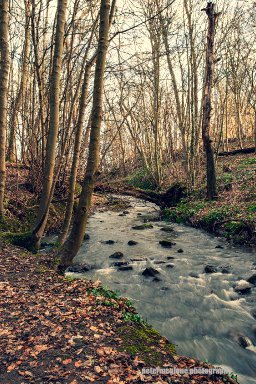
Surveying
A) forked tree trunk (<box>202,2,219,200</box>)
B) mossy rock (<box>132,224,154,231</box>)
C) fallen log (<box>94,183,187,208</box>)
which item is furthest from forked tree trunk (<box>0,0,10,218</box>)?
forked tree trunk (<box>202,2,219,200</box>)

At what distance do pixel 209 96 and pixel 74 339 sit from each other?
12729 millimetres

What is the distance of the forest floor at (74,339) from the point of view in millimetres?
3404

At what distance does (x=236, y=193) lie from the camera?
45.9ft

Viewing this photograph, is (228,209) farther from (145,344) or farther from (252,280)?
(145,344)

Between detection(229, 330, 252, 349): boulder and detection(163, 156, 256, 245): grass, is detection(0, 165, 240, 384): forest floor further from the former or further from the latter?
detection(163, 156, 256, 245): grass

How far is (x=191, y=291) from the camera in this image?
23.3 feet

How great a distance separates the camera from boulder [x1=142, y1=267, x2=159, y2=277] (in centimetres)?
798

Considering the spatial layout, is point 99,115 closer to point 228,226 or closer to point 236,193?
point 228,226

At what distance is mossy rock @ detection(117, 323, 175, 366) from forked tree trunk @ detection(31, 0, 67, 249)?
4.38 metres

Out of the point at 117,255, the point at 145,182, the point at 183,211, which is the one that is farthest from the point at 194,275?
the point at 145,182

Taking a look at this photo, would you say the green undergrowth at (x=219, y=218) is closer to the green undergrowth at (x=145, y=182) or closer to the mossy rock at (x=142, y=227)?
the mossy rock at (x=142, y=227)

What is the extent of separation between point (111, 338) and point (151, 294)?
9.09 feet

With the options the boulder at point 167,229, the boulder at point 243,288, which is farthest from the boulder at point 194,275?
the boulder at point 167,229

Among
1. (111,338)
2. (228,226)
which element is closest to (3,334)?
(111,338)
